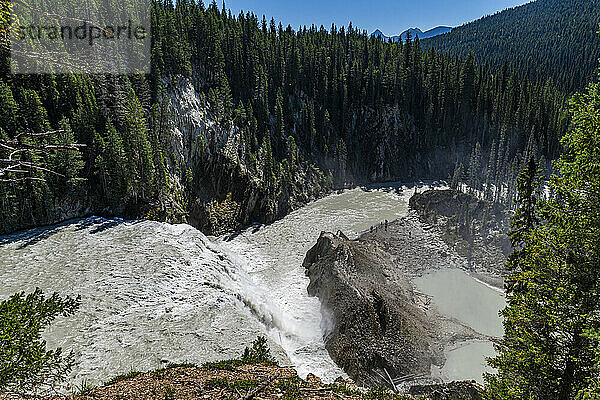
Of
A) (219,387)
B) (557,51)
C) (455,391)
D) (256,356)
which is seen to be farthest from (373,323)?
(557,51)

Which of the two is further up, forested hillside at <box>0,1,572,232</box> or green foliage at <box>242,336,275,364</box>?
forested hillside at <box>0,1,572,232</box>

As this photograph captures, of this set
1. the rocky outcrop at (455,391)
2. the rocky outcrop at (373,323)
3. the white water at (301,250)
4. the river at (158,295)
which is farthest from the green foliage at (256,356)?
the rocky outcrop at (455,391)

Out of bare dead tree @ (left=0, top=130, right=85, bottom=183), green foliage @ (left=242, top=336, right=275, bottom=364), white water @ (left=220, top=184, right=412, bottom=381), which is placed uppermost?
bare dead tree @ (left=0, top=130, right=85, bottom=183)

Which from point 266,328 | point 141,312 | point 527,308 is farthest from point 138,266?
point 527,308

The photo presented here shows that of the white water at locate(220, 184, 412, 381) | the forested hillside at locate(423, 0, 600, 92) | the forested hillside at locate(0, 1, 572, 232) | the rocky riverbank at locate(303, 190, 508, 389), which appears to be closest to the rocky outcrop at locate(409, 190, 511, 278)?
the rocky riverbank at locate(303, 190, 508, 389)

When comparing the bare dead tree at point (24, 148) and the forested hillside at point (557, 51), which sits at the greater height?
the forested hillside at point (557, 51)

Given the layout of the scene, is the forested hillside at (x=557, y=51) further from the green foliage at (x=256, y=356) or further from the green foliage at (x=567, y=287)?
the green foliage at (x=256, y=356)

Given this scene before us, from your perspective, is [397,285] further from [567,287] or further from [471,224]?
[567,287]

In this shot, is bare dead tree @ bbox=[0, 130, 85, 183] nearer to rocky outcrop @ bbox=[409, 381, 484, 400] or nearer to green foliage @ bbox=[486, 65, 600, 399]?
green foliage @ bbox=[486, 65, 600, 399]
